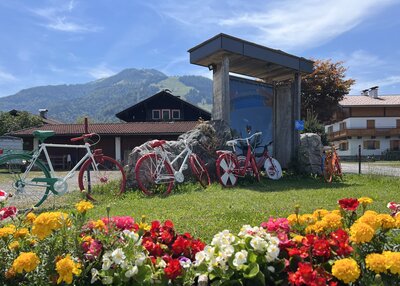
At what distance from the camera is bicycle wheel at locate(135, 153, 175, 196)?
→ 27.9ft

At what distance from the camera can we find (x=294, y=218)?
8.61 ft

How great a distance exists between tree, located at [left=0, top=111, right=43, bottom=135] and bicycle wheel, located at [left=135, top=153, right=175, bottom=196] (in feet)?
107

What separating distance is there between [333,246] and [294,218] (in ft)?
1.38

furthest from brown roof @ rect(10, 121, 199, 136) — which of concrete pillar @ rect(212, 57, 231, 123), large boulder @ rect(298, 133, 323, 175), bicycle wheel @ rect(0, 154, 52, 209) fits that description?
bicycle wheel @ rect(0, 154, 52, 209)

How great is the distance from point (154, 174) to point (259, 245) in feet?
21.3

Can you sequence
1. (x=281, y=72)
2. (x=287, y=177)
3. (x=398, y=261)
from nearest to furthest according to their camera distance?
(x=398, y=261)
(x=287, y=177)
(x=281, y=72)

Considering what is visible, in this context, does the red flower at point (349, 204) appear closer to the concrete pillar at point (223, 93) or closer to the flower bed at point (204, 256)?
the flower bed at point (204, 256)

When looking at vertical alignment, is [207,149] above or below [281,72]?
below

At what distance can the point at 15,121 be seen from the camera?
123ft

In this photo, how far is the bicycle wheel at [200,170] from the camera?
30.0 ft

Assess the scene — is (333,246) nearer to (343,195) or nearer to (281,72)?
(343,195)

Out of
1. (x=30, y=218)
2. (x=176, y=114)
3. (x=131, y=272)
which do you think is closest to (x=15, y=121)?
(x=176, y=114)

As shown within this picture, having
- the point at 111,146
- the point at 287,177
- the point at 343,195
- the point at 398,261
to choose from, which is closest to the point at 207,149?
the point at 287,177

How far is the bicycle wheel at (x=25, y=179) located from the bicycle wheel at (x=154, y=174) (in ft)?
6.28
